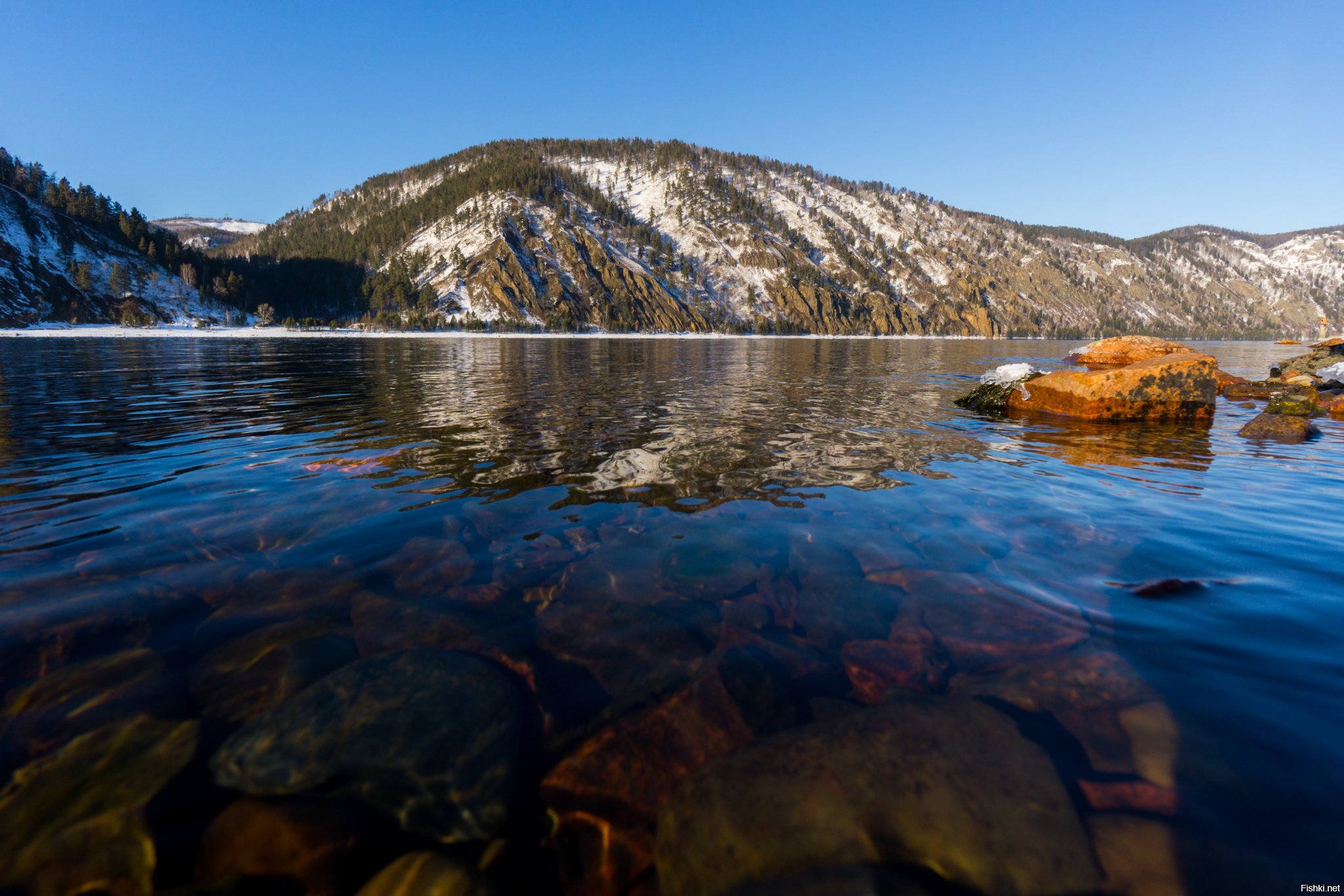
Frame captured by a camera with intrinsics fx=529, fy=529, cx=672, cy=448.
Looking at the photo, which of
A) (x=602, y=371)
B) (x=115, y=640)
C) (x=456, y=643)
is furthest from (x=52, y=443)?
(x=602, y=371)

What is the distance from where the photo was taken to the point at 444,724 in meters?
3.50

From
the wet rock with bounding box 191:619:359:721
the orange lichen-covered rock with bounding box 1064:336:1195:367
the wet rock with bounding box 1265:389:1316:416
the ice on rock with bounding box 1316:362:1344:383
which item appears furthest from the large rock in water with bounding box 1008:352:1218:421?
the wet rock with bounding box 191:619:359:721

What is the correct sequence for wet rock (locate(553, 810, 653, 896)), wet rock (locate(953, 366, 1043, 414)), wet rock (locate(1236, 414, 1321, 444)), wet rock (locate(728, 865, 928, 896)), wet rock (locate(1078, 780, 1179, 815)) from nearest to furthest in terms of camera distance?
wet rock (locate(728, 865, 928, 896))
wet rock (locate(553, 810, 653, 896))
wet rock (locate(1078, 780, 1179, 815))
wet rock (locate(1236, 414, 1321, 444))
wet rock (locate(953, 366, 1043, 414))

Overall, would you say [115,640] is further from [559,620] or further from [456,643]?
[559,620]

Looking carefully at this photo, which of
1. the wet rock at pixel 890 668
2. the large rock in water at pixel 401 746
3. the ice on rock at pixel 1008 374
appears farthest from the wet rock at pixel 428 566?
the ice on rock at pixel 1008 374

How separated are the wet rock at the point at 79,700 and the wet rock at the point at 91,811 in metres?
0.17

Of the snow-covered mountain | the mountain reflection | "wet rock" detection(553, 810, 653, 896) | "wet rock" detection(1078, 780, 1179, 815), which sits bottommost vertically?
"wet rock" detection(553, 810, 653, 896)

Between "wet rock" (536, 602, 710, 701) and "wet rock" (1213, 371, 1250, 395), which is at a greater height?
"wet rock" (1213, 371, 1250, 395)

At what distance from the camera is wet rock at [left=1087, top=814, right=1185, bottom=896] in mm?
2486

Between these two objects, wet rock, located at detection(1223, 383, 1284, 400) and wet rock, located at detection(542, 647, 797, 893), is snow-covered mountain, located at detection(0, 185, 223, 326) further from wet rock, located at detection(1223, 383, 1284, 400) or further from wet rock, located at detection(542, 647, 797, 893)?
wet rock, located at detection(1223, 383, 1284, 400)

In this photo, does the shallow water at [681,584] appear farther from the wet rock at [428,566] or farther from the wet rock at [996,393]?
the wet rock at [996,393]

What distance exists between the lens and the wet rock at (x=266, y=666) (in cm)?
381

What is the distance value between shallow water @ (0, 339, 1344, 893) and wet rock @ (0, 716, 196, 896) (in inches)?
2.9

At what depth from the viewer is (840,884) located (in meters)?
2.46
